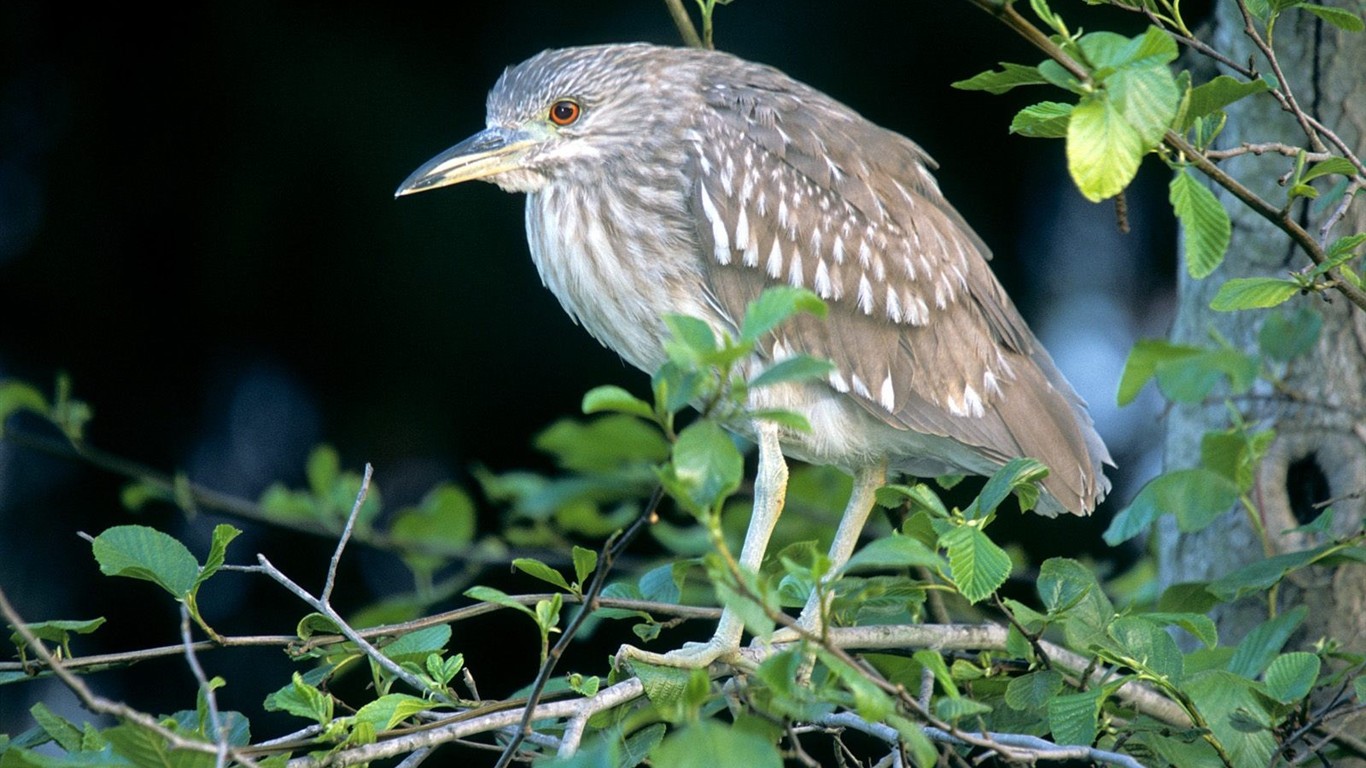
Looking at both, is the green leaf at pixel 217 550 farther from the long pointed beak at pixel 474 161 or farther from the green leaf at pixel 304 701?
the long pointed beak at pixel 474 161

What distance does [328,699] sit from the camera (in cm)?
147

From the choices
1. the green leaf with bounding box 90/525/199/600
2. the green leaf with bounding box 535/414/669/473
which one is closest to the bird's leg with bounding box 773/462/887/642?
the green leaf with bounding box 535/414/669/473

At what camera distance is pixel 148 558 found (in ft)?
4.95

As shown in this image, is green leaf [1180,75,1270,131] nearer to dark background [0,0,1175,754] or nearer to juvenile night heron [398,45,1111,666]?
juvenile night heron [398,45,1111,666]

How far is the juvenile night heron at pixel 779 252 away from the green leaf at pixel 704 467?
128cm

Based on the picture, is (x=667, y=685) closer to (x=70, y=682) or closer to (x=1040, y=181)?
(x=70, y=682)

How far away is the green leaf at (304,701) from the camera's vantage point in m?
1.45

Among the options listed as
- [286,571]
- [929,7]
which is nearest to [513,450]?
[286,571]

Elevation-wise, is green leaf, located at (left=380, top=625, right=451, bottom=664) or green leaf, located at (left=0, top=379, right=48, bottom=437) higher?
green leaf, located at (left=380, top=625, right=451, bottom=664)

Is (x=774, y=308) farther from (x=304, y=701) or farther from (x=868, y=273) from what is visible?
(x=868, y=273)

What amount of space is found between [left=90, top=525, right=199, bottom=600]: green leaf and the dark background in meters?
2.49

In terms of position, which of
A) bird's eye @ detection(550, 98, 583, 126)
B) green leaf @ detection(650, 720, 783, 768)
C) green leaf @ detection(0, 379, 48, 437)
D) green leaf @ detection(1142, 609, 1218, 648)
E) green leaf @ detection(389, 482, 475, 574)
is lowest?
green leaf @ detection(389, 482, 475, 574)

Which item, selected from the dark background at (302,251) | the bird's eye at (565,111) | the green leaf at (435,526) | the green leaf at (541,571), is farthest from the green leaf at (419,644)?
the dark background at (302,251)

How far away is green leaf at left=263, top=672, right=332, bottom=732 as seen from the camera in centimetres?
145
